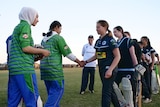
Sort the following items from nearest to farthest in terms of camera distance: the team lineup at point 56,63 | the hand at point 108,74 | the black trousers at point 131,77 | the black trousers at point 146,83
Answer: the team lineup at point 56,63 < the hand at point 108,74 < the black trousers at point 131,77 < the black trousers at point 146,83

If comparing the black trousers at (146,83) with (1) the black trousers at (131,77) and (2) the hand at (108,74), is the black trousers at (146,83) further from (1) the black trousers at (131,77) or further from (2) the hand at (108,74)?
(2) the hand at (108,74)

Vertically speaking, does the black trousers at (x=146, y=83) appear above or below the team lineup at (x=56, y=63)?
below

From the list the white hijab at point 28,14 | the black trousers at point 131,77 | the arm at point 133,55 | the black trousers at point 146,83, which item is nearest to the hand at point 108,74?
the black trousers at point 131,77

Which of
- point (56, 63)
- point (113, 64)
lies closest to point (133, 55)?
point (113, 64)

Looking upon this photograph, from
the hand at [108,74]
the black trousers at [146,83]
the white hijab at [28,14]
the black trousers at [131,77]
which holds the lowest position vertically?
the black trousers at [146,83]

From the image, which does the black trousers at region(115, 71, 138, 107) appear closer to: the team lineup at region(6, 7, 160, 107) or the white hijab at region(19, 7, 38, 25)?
the team lineup at region(6, 7, 160, 107)

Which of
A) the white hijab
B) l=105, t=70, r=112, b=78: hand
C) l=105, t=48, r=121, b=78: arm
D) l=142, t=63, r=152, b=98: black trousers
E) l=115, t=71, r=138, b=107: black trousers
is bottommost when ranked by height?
l=142, t=63, r=152, b=98: black trousers

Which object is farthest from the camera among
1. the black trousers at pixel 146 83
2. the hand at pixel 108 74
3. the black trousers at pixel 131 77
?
the black trousers at pixel 146 83

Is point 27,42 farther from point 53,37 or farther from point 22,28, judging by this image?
point 53,37

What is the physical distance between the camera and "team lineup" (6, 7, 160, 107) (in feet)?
16.5

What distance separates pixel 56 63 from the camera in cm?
661

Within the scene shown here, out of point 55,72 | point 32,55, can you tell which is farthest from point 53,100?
point 32,55

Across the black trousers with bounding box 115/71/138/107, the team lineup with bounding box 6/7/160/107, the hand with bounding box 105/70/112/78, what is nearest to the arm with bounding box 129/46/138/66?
the team lineup with bounding box 6/7/160/107

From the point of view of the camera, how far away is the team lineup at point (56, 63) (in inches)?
198
